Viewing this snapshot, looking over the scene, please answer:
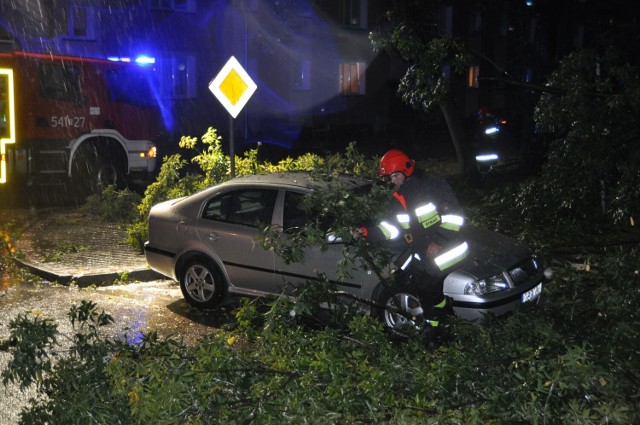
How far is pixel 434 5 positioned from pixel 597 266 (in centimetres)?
1045

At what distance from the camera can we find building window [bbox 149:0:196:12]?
96.8ft

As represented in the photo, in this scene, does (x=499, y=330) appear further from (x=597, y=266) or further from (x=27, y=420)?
(x=27, y=420)

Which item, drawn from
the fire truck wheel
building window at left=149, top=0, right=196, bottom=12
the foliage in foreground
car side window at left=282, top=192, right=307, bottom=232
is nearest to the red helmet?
car side window at left=282, top=192, right=307, bottom=232

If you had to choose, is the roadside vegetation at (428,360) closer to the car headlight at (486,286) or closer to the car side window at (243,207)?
the car headlight at (486,286)

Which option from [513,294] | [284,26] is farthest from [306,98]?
[513,294]

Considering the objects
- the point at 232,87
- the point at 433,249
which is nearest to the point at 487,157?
the point at 232,87

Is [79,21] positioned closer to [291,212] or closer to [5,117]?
[5,117]

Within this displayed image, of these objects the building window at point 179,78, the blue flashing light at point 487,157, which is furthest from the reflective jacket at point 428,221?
the building window at point 179,78

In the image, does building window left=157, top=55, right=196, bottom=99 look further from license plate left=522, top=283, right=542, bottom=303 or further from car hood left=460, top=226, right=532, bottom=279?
license plate left=522, top=283, right=542, bottom=303

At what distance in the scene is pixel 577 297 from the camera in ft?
14.9

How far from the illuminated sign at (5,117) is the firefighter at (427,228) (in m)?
10.2

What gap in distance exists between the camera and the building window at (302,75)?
Result: 34719 millimetres

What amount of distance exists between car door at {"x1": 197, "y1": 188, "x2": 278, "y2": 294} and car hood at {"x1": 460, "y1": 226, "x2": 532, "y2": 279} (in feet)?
6.34

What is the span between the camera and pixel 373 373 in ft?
12.6
